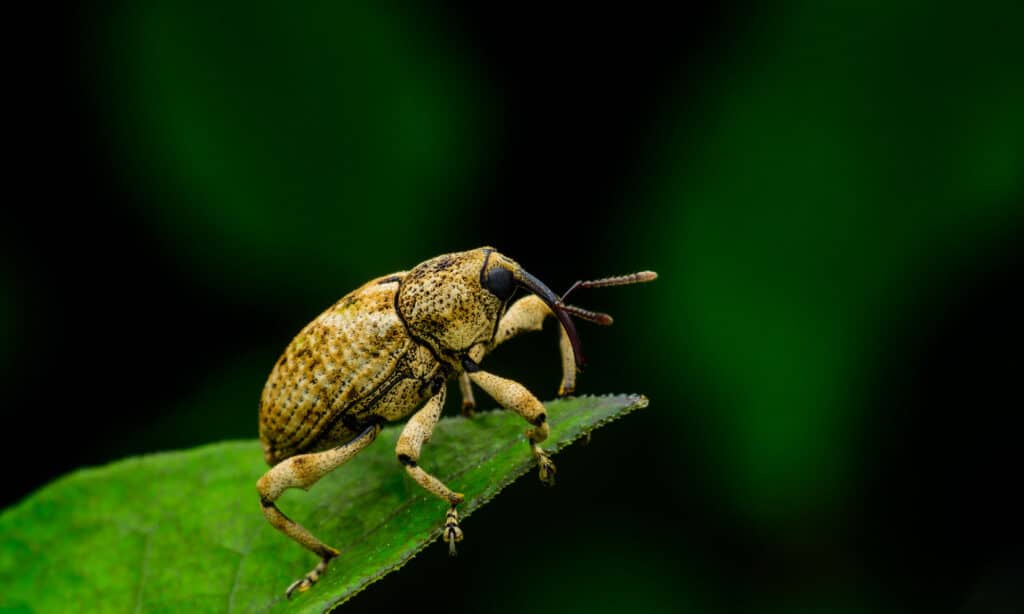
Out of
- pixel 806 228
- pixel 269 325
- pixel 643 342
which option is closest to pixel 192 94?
pixel 269 325

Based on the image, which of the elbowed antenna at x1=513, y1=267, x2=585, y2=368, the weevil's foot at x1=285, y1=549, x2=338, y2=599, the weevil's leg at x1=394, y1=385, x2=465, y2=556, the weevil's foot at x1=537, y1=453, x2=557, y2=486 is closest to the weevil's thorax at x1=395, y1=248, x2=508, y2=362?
the elbowed antenna at x1=513, y1=267, x2=585, y2=368

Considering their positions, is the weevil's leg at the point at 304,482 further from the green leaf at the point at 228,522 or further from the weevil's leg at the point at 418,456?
the weevil's leg at the point at 418,456

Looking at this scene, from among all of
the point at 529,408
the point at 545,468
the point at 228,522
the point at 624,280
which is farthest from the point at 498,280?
the point at 228,522

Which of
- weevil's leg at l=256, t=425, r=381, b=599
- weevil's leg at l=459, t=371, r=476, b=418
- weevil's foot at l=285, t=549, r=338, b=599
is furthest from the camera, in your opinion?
weevil's leg at l=459, t=371, r=476, b=418

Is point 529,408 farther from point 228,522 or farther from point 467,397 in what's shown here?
point 228,522

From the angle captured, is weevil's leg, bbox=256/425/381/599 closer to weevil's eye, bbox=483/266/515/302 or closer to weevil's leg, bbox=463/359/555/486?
weevil's leg, bbox=463/359/555/486

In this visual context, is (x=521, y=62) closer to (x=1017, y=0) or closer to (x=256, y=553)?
(x=1017, y=0)

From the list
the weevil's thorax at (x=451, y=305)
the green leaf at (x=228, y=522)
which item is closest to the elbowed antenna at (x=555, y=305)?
the weevil's thorax at (x=451, y=305)
